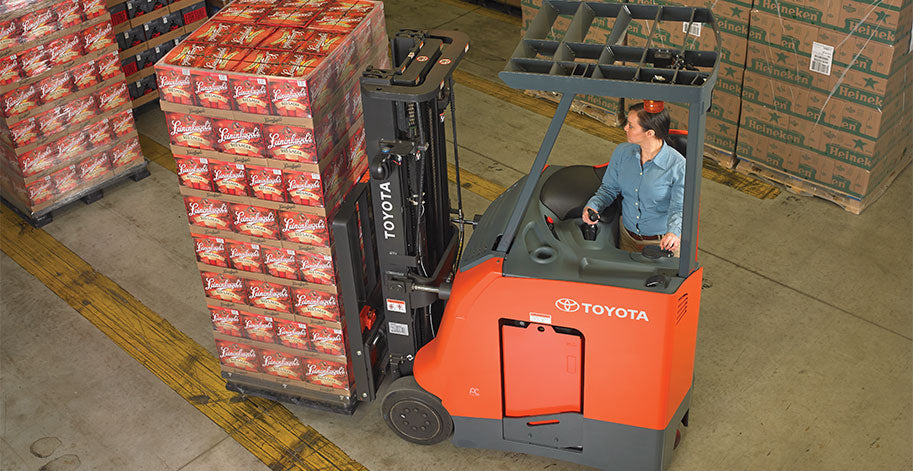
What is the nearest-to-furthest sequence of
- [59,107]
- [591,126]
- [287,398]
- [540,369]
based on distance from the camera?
1. [540,369]
2. [287,398]
3. [59,107]
4. [591,126]

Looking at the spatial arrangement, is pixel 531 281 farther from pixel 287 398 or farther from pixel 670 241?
pixel 287 398

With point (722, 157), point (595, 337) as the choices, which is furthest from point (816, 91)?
Result: point (595, 337)

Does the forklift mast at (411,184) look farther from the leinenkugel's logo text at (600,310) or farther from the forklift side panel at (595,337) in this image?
the leinenkugel's logo text at (600,310)

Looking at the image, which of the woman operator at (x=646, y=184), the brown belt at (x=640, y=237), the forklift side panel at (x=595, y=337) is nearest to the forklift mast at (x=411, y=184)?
the forklift side panel at (x=595, y=337)

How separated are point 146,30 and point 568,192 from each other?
5.24 m

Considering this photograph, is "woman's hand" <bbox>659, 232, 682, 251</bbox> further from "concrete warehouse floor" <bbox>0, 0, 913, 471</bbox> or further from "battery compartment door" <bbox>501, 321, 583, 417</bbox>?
"concrete warehouse floor" <bbox>0, 0, 913, 471</bbox>

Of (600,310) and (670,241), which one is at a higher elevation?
(670,241)

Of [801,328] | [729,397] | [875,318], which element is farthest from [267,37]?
[875,318]

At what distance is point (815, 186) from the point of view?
696 centimetres

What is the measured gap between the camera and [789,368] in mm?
5523

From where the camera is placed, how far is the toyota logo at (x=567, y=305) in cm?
416

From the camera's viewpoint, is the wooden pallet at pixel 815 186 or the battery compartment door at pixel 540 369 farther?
the wooden pallet at pixel 815 186

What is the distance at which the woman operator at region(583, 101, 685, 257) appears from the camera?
4.33m

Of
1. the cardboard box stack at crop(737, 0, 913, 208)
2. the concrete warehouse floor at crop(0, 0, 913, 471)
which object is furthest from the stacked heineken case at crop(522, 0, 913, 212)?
the concrete warehouse floor at crop(0, 0, 913, 471)
